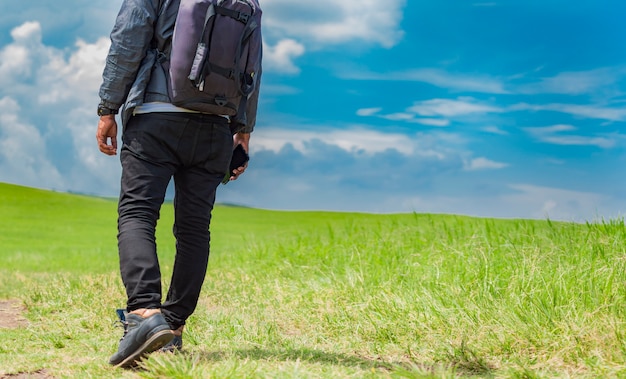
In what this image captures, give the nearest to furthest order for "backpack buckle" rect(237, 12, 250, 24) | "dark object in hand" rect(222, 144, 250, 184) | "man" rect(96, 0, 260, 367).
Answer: "man" rect(96, 0, 260, 367) < "backpack buckle" rect(237, 12, 250, 24) < "dark object in hand" rect(222, 144, 250, 184)

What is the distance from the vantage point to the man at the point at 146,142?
354cm

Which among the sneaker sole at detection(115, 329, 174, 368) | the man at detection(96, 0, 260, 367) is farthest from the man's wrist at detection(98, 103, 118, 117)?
the sneaker sole at detection(115, 329, 174, 368)

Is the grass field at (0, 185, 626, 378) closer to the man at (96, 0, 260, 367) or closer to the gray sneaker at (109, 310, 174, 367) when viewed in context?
the gray sneaker at (109, 310, 174, 367)

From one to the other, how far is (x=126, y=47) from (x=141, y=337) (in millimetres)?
1438

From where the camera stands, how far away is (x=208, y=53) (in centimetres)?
358

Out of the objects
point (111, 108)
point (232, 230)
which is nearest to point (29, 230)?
point (232, 230)

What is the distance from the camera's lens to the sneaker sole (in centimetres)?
337

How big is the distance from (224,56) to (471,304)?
212cm

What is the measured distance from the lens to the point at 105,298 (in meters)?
5.88

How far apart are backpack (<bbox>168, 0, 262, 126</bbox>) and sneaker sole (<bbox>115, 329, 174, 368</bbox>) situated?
1.13m

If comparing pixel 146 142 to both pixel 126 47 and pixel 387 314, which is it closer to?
pixel 126 47

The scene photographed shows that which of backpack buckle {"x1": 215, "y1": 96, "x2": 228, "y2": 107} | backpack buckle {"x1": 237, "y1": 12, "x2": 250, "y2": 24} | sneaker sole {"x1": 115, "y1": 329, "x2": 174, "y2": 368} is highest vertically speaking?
backpack buckle {"x1": 237, "y1": 12, "x2": 250, "y2": 24}

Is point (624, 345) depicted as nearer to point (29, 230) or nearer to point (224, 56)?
point (224, 56)

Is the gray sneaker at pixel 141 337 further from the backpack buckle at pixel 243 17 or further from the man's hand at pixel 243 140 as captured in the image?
the backpack buckle at pixel 243 17
